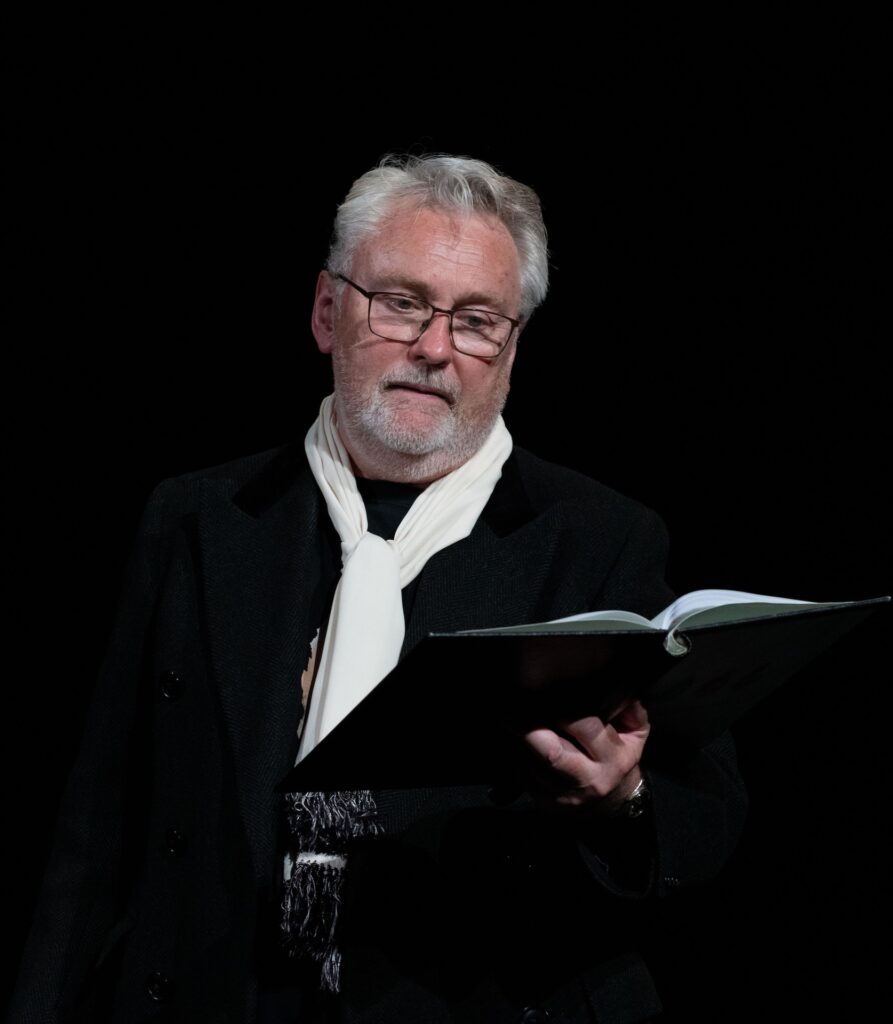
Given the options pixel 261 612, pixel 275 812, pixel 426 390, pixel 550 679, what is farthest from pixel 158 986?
pixel 426 390

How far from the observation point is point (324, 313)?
221 cm

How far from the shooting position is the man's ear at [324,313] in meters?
2.19

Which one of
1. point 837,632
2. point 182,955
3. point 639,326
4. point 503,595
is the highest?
point 639,326

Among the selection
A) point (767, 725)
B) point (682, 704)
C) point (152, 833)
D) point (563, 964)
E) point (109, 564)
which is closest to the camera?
point (682, 704)

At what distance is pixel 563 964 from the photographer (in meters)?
1.73

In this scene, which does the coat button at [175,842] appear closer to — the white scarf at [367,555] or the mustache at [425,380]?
the white scarf at [367,555]

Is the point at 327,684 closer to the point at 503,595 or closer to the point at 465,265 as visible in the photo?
the point at 503,595

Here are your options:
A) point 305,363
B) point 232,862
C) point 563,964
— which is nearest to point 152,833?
point 232,862

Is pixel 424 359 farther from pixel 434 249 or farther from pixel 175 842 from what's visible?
pixel 175 842

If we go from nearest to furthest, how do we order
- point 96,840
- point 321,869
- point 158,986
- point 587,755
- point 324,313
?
point 587,755, point 321,869, point 158,986, point 96,840, point 324,313

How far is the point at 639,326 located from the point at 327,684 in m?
1.26

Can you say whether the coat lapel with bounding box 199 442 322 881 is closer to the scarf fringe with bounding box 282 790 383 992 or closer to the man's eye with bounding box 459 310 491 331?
the scarf fringe with bounding box 282 790 383 992

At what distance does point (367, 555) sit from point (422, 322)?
429mm

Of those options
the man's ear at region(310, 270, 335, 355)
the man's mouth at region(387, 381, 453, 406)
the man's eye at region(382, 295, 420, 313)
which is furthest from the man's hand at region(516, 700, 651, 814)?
the man's ear at region(310, 270, 335, 355)
